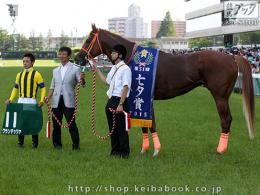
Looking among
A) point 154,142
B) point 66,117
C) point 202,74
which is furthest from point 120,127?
point 202,74

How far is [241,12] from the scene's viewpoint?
53156 millimetres

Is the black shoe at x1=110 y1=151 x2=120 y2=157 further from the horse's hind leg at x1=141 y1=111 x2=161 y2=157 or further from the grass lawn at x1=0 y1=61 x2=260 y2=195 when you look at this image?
the horse's hind leg at x1=141 y1=111 x2=161 y2=157

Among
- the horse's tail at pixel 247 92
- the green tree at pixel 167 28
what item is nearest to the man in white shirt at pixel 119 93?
the horse's tail at pixel 247 92

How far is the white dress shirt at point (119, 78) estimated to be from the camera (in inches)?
260

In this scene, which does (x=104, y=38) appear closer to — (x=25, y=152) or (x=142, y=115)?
(x=142, y=115)

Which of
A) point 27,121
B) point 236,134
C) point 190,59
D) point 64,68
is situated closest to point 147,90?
point 190,59

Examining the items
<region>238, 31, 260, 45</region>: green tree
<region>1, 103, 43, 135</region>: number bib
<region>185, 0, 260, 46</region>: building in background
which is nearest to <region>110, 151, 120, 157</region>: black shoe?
<region>1, 103, 43, 135</region>: number bib

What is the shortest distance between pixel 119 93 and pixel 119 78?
224 mm

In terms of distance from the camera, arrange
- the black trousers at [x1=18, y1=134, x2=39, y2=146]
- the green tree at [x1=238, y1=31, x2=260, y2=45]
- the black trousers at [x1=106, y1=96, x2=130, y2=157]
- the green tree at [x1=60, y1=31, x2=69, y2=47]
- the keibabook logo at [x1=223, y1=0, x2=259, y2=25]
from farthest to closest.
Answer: the green tree at [x1=60, y1=31, x2=69, y2=47]
the green tree at [x1=238, y1=31, x2=260, y2=45]
the keibabook logo at [x1=223, y1=0, x2=259, y2=25]
the black trousers at [x1=18, y1=134, x2=39, y2=146]
the black trousers at [x1=106, y1=96, x2=130, y2=157]

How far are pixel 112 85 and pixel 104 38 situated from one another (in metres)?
1.02

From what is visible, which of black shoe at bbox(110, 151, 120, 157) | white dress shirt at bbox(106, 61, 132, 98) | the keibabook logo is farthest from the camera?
the keibabook logo

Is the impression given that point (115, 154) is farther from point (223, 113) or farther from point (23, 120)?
point (223, 113)

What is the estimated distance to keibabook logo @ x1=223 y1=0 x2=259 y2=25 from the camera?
50.2m

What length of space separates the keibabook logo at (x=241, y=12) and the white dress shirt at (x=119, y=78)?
150 ft
